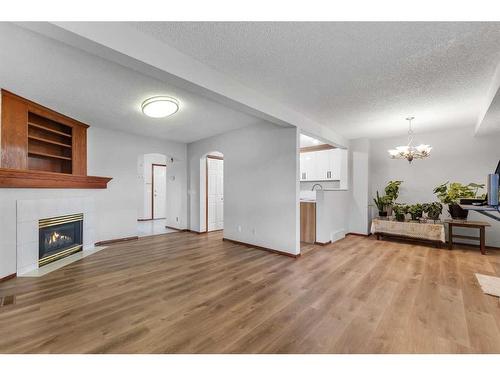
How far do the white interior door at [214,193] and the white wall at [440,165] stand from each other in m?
4.11

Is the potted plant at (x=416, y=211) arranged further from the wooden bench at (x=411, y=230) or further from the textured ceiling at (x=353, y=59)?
the textured ceiling at (x=353, y=59)

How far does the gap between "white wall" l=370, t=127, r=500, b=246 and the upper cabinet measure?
950mm

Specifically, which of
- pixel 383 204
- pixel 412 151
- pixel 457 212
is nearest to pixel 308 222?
pixel 383 204

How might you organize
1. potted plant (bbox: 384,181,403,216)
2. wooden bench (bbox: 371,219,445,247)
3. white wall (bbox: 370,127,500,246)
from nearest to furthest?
1. wooden bench (bbox: 371,219,445,247)
2. white wall (bbox: 370,127,500,246)
3. potted plant (bbox: 384,181,403,216)

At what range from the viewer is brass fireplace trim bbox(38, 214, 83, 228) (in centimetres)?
340

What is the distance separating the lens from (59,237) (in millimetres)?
3734

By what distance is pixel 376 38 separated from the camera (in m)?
1.91

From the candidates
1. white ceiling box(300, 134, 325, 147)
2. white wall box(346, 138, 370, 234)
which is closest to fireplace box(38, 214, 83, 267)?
white ceiling box(300, 134, 325, 147)

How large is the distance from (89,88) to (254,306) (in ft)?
11.0

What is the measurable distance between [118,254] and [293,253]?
305 cm

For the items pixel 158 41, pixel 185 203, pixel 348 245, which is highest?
pixel 158 41

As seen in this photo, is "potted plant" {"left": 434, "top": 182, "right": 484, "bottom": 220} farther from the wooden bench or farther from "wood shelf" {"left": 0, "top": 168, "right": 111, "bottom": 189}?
"wood shelf" {"left": 0, "top": 168, "right": 111, "bottom": 189}
